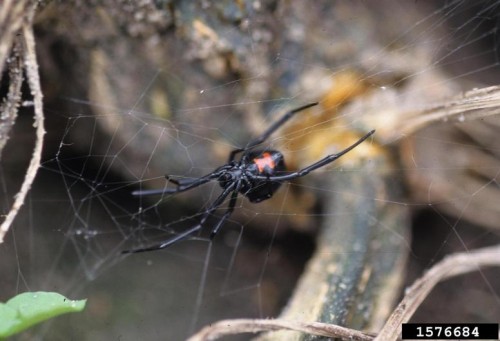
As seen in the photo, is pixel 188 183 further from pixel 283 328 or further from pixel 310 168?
pixel 283 328

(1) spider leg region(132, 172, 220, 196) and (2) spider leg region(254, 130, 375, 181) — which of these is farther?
(1) spider leg region(132, 172, 220, 196)

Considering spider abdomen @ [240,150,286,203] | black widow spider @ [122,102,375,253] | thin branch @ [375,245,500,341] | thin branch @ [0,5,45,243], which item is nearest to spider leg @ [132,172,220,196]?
black widow spider @ [122,102,375,253]

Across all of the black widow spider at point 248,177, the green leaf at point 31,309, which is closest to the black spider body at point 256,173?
the black widow spider at point 248,177

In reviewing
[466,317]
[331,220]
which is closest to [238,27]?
[331,220]

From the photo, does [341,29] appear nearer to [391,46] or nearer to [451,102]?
[391,46]

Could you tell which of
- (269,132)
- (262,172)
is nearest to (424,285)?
(262,172)

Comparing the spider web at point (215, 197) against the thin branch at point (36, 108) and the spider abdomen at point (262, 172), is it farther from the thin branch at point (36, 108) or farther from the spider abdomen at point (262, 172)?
the thin branch at point (36, 108)

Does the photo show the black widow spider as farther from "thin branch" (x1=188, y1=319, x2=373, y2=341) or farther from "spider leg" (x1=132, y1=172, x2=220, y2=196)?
"thin branch" (x1=188, y1=319, x2=373, y2=341)
